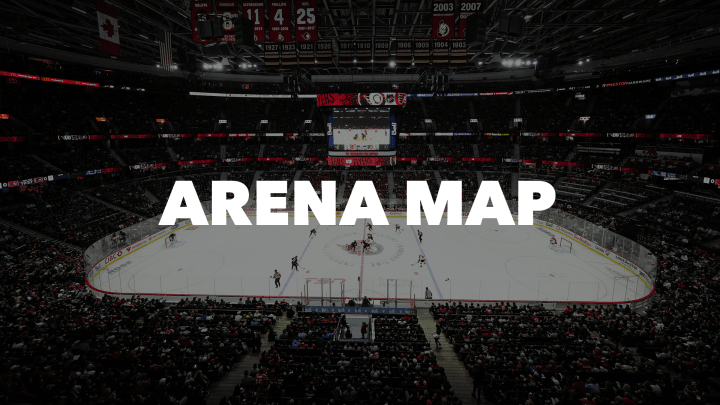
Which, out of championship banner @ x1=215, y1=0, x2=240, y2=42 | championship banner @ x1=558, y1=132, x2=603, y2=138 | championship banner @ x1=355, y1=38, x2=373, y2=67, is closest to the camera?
championship banner @ x1=215, y1=0, x2=240, y2=42

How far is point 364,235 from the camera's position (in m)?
30.3

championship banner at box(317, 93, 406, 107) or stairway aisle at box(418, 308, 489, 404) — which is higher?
championship banner at box(317, 93, 406, 107)

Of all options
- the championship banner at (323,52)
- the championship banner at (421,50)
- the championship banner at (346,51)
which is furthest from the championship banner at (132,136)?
the championship banner at (421,50)

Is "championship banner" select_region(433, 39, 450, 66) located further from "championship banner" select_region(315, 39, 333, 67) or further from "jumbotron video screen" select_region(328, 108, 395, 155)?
"jumbotron video screen" select_region(328, 108, 395, 155)

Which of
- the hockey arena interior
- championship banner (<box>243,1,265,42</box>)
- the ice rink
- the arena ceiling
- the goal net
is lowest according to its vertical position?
the ice rink

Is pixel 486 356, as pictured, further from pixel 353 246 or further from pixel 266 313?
pixel 353 246

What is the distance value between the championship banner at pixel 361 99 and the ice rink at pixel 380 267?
1193 cm

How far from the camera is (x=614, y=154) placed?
40.2m

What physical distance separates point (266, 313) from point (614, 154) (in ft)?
147

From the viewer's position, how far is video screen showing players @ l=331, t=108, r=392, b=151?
3016cm

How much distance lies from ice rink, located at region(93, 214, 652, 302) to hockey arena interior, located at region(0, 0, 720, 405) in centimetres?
23

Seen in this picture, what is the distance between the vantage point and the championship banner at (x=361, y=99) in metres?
28.8

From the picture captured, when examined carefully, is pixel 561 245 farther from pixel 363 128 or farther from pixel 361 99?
pixel 361 99

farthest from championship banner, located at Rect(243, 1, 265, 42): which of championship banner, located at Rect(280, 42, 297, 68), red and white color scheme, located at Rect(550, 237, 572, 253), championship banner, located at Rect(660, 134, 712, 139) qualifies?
championship banner, located at Rect(660, 134, 712, 139)
